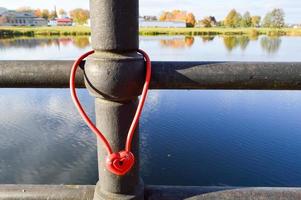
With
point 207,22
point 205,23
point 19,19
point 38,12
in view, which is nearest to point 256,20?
point 207,22

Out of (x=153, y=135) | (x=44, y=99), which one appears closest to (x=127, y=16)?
(x=153, y=135)

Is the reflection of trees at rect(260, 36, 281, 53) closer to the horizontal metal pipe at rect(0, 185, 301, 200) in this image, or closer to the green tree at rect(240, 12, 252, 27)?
the horizontal metal pipe at rect(0, 185, 301, 200)

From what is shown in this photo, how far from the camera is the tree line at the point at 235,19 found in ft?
304

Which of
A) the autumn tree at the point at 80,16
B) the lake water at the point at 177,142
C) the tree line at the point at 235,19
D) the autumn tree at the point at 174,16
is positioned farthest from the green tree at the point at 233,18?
the lake water at the point at 177,142

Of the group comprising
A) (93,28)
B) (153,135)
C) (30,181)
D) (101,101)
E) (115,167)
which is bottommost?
(30,181)

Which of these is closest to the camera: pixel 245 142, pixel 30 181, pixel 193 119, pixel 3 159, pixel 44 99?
pixel 30 181

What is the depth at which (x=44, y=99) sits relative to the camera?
47.7 feet

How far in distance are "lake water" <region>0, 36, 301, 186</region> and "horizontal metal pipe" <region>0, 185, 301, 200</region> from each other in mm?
8873

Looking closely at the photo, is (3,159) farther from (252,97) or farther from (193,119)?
(252,97)

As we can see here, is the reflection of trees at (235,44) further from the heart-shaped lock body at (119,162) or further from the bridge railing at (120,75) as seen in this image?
the heart-shaped lock body at (119,162)

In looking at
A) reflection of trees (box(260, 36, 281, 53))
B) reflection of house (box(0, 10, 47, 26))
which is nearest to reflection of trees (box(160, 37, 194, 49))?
reflection of trees (box(260, 36, 281, 53))

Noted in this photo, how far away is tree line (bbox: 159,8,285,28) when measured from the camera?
92.6 meters

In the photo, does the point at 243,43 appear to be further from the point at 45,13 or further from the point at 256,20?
the point at 45,13

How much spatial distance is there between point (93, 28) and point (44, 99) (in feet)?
47.7
